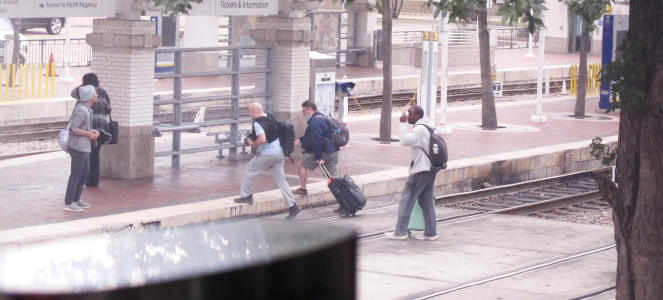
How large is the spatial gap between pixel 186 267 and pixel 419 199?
9462 millimetres

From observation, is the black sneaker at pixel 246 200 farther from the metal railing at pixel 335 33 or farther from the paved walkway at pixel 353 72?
the metal railing at pixel 335 33

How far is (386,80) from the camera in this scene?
1919 cm

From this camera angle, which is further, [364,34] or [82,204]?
[364,34]

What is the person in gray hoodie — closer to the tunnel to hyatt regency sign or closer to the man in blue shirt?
the tunnel to hyatt regency sign

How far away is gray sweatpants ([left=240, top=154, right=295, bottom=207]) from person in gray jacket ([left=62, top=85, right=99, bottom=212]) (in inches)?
74.0

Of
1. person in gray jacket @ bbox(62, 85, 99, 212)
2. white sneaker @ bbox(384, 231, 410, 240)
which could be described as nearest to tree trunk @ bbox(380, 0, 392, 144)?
white sneaker @ bbox(384, 231, 410, 240)

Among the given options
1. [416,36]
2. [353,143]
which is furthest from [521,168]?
[416,36]

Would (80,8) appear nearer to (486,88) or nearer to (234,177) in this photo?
(234,177)

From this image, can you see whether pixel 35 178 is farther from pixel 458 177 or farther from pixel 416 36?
pixel 416 36

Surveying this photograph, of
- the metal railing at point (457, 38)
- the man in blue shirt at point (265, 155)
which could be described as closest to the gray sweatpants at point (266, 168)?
the man in blue shirt at point (265, 155)

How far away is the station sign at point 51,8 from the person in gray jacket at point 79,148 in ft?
4.68

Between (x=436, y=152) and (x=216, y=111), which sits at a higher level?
(x=216, y=111)

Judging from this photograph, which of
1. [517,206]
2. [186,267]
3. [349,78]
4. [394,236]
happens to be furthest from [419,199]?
[349,78]

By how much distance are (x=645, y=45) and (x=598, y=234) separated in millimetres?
6946
